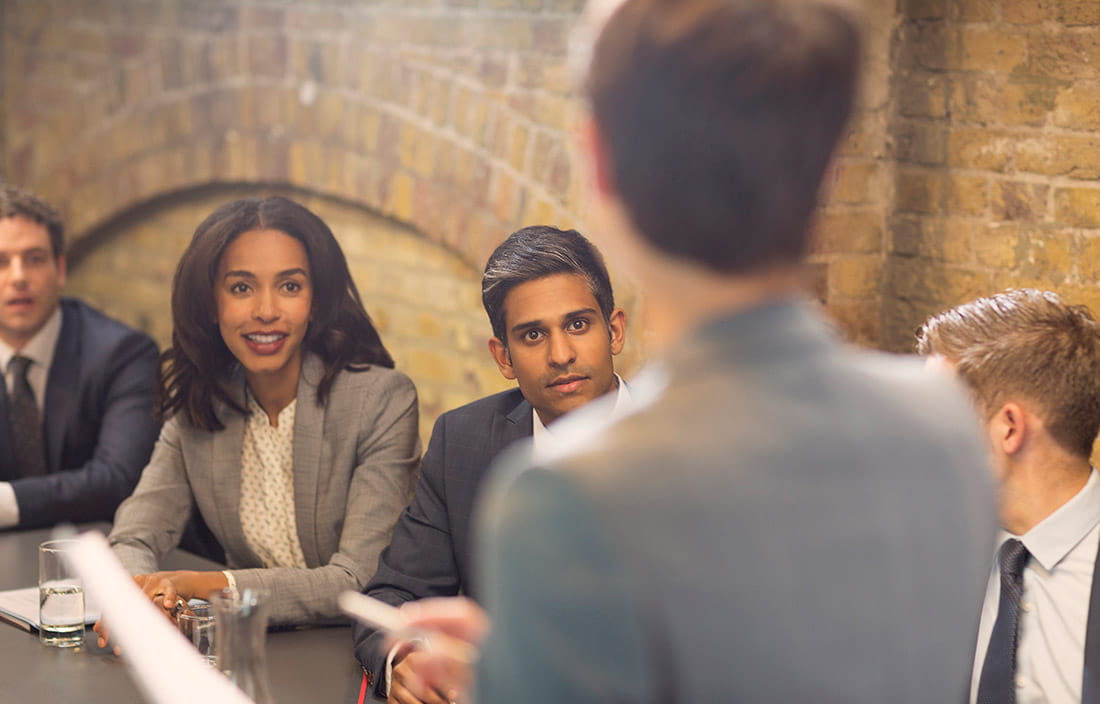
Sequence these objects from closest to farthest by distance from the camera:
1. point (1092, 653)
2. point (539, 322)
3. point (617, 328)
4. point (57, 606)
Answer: point (1092, 653) < point (57, 606) < point (539, 322) < point (617, 328)

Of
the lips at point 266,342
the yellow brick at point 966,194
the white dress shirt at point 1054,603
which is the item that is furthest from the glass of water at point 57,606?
the yellow brick at point 966,194

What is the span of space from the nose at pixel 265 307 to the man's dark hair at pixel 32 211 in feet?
3.05

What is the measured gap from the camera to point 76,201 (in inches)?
180

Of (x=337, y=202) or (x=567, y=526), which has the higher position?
(x=337, y=202)

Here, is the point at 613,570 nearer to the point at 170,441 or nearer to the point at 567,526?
the point at 567,526

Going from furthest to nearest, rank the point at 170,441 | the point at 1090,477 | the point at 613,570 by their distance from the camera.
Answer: the point at 170,441
the point at 1090,477
the point at 613,570

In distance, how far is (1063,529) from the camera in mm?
1636

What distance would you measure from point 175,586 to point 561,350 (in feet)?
2.35

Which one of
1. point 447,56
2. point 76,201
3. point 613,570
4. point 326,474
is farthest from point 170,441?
point 76,201

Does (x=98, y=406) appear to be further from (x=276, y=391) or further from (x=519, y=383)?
(x=519, y=383)

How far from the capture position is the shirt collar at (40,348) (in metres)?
2.86

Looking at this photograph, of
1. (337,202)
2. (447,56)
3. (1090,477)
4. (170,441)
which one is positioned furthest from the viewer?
(337,202)

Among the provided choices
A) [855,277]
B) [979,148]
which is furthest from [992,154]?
[855,277]

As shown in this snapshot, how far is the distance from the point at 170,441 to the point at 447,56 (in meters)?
1.47
